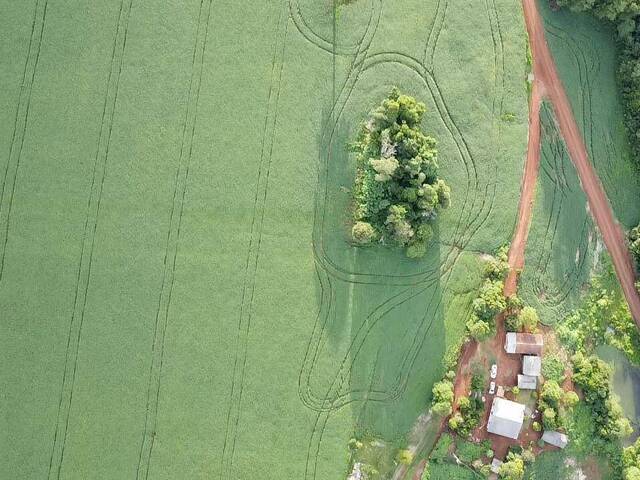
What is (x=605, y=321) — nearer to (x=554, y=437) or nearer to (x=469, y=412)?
(x=554, y=437)

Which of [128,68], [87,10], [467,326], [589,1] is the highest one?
[589,1]

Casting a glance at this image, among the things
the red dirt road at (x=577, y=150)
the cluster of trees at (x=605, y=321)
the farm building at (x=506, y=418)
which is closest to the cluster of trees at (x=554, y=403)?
the farm building at (x=506, y=418)

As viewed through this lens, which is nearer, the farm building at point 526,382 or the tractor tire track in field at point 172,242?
the tractor tire track in field at point 172,242

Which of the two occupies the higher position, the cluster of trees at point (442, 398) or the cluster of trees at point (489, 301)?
the cluster of trees at point (489, 301)

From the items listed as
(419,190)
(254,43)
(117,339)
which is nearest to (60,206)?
(117,339)

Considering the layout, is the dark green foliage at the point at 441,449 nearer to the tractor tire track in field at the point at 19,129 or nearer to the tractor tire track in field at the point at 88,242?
the tractor tire track in field at the point at 88,242

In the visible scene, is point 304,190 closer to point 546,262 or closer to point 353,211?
point 353,211

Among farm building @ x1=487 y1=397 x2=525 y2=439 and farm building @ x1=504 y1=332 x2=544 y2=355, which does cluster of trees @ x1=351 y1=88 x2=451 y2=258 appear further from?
farm building @ x1=487 y1=397 x2=525 y2=439
